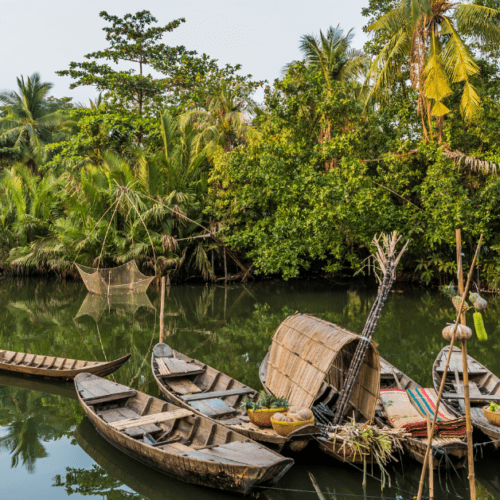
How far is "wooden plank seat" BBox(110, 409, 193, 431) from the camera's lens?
5.59 meters

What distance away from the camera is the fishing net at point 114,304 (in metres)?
14.9

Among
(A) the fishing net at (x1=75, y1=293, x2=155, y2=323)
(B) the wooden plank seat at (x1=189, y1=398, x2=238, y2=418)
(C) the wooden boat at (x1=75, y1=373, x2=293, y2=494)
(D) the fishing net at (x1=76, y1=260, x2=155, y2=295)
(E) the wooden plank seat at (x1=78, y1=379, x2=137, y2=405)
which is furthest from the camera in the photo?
(D) the fishing net at (x1=76, y1=260, x2=155, y2=295)

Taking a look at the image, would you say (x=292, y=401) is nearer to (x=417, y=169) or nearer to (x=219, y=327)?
(x=219, y=327)

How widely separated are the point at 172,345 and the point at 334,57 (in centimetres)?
1342

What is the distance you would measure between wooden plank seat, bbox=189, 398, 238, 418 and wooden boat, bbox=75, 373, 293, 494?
25 centimetres

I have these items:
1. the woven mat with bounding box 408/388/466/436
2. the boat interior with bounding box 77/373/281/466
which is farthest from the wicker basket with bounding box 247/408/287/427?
the woven mat with bounding box 408/388/466/436

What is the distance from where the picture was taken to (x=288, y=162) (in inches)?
685

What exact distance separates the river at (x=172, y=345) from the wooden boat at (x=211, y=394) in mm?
413

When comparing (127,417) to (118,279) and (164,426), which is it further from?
(118,279)

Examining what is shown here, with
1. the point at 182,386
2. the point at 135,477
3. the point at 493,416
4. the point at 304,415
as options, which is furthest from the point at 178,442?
the point at 493,416

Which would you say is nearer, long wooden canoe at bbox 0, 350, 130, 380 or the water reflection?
the water reflection

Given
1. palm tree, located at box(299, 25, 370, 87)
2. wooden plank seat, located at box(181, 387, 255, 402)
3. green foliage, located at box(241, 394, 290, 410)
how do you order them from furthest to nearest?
palm tree, located at box(299, 25, 370, 87) → wooden plank seat, located at box(181, 387, 255, 402) → green foliage, located at box(241, 394, 290, 410)

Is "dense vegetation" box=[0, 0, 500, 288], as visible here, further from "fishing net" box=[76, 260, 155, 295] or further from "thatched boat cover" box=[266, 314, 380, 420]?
"thatched boat cover" box=[266, 314, 380, 420]

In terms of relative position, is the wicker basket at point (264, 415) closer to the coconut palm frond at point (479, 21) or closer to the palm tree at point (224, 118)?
the coconut palm frond at point (479, 21)
